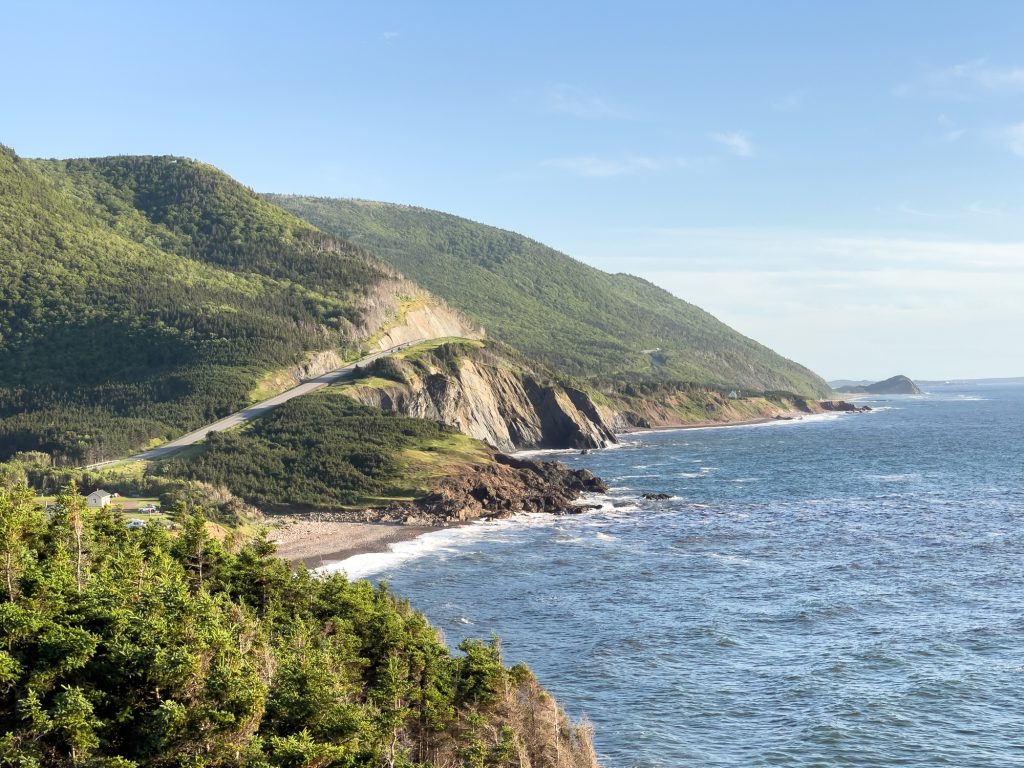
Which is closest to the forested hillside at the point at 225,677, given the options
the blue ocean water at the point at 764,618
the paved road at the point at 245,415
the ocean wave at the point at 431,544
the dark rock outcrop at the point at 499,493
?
the blue ocean water at the point at 764,618

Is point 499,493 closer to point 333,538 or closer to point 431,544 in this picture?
point 431,544

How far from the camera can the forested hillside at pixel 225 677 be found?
99.6 feet

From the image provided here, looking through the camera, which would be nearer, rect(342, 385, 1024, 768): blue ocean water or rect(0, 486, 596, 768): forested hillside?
rect(0, 486, 596, 768): forested hillside

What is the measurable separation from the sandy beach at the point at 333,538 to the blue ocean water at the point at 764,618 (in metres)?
5.52

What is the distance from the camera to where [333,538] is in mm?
98938

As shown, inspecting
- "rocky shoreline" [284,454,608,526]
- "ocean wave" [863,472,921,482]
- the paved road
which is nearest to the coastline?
"rocky shoreline" [284,454,608,526]

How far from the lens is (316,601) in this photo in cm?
4934

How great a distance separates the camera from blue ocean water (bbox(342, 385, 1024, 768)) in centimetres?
4716

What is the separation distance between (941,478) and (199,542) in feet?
393

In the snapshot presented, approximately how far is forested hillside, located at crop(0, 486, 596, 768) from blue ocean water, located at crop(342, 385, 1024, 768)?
9.25 meters

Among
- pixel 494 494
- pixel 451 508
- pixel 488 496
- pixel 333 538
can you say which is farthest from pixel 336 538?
pixel 494 494

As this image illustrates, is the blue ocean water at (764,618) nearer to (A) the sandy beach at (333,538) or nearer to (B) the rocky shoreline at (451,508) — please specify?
(A) the sandy beach at (333,538)

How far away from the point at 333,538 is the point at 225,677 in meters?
68.4

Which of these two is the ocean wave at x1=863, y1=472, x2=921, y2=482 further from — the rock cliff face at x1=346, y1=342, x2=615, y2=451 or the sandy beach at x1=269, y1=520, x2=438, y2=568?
the sandy beach at x1=269, y1=520, x2=438, y2=568
